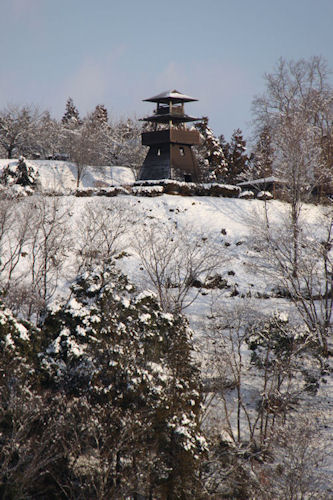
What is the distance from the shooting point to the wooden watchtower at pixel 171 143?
144 feet

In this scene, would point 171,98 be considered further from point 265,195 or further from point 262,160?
point 262,160

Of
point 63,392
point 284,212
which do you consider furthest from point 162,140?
point 63,392

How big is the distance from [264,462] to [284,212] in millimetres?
25079

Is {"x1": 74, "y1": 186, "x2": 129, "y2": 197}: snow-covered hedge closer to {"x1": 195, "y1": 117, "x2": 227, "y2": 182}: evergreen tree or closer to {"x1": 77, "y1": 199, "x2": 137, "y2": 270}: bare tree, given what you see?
{"x1": 77, "y1": 199, "x2": 137, "y2": 270}: bare tree

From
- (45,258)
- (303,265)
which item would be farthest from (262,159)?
(45,258)

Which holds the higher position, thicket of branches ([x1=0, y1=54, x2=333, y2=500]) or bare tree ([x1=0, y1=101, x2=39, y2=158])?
bare tree ([x1=0, y1=101, x2=39, y2=158])

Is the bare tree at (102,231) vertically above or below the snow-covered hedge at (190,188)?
below

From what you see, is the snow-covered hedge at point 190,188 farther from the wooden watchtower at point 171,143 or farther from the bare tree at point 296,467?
the bare tree at point 296,467

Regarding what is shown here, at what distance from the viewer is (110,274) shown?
14.6m

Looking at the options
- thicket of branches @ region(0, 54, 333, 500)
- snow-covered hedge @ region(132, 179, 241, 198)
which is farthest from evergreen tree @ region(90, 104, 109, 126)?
thicket of branches @ region(0, 54, 333, 500)

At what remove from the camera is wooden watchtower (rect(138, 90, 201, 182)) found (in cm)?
4375

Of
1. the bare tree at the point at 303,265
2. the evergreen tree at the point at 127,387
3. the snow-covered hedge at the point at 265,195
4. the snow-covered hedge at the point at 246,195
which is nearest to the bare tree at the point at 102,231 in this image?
the bare tree at the point at 303,265

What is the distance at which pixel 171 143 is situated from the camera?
44.6 metres

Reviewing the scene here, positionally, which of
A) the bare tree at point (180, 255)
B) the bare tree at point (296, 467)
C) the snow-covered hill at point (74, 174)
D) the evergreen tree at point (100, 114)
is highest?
the evergreen tree at point (100, 114)
